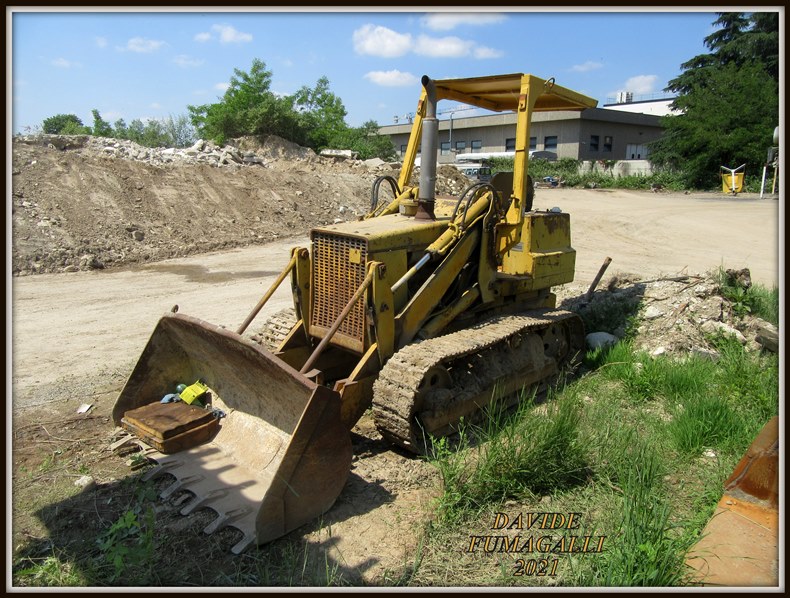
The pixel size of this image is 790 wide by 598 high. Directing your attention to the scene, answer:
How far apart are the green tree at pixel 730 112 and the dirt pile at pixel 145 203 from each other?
1737 centimetres

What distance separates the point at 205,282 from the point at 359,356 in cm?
675

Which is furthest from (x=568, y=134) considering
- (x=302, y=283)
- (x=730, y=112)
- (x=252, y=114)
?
(x=302, y=283)

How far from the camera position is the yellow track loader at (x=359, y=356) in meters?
3.88

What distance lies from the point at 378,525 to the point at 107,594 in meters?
1.51

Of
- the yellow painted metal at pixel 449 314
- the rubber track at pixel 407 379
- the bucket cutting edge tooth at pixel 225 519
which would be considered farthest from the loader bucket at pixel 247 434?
the yellow painted metal at pixel 449 314

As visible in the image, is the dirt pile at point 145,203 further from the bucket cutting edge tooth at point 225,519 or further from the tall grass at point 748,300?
the tall grass at point 748,300

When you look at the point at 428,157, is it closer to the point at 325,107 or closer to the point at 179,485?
the point at 179,485

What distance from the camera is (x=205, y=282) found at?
11.1 metres

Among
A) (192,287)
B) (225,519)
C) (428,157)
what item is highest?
(428,157)

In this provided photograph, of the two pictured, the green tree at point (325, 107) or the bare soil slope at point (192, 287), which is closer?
the bare soil slope at point (192, 287)

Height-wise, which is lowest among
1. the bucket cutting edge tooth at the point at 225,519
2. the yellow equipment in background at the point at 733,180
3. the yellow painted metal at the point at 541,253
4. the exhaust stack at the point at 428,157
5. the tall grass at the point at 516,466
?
the bucket cutting edge tooth at the point at 225,519

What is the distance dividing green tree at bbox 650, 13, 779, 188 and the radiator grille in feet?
103

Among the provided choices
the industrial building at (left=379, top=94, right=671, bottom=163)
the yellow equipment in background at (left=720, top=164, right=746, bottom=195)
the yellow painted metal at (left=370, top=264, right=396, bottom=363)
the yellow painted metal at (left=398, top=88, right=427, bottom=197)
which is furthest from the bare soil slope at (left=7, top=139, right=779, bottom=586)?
the industrial building at (left=379, top=94, right=671, bottom=163)

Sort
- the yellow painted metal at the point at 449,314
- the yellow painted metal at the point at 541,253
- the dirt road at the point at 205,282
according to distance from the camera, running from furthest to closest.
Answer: the dirt road at the point at 205,282, the yellow painted metal at the point at 541,253, the yellow painted metal at the point at 449,314
